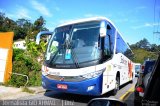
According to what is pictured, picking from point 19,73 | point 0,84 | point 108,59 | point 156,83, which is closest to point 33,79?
point 19,73

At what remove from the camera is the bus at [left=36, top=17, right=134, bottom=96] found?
855 centimetres

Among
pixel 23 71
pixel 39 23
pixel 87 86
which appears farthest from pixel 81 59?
pixel 39 23

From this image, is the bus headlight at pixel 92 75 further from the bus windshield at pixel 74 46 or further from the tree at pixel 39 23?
the tree at pixel 39 23

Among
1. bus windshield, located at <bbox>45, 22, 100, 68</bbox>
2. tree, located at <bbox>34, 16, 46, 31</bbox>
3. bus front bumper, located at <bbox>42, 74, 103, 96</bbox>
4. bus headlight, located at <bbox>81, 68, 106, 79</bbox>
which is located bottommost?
bus front bumper, located at <bbox>42, 74, 103, 96</bbox>

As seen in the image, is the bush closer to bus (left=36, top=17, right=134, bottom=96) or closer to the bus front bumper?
bus (left=36, top=17, right=134, bottom=96)

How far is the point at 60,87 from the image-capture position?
29.5 feet

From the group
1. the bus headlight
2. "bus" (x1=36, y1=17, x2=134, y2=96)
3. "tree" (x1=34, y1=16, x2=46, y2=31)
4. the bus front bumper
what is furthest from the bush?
"tree" (x1=34, y1=16, x2=46, y2=31)

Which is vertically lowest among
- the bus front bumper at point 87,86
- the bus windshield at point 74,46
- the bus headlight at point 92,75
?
the bus front bumper at point 87,86

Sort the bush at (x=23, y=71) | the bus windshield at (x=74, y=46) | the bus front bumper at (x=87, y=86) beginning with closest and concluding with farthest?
the bus front bumper at (x=87, y=86), the bus windshield at (x=74, y=46), the bush at (x=23, y=71)

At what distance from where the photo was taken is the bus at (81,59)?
855 cm

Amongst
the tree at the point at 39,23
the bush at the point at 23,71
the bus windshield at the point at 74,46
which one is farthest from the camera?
the tree at the point at 39,23

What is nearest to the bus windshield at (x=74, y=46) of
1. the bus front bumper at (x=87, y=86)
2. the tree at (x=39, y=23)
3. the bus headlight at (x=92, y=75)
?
the bus headlight at (x=92, y=75)

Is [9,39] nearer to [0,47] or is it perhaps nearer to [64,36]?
[0,47]

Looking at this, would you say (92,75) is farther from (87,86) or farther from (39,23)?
(39,23)
